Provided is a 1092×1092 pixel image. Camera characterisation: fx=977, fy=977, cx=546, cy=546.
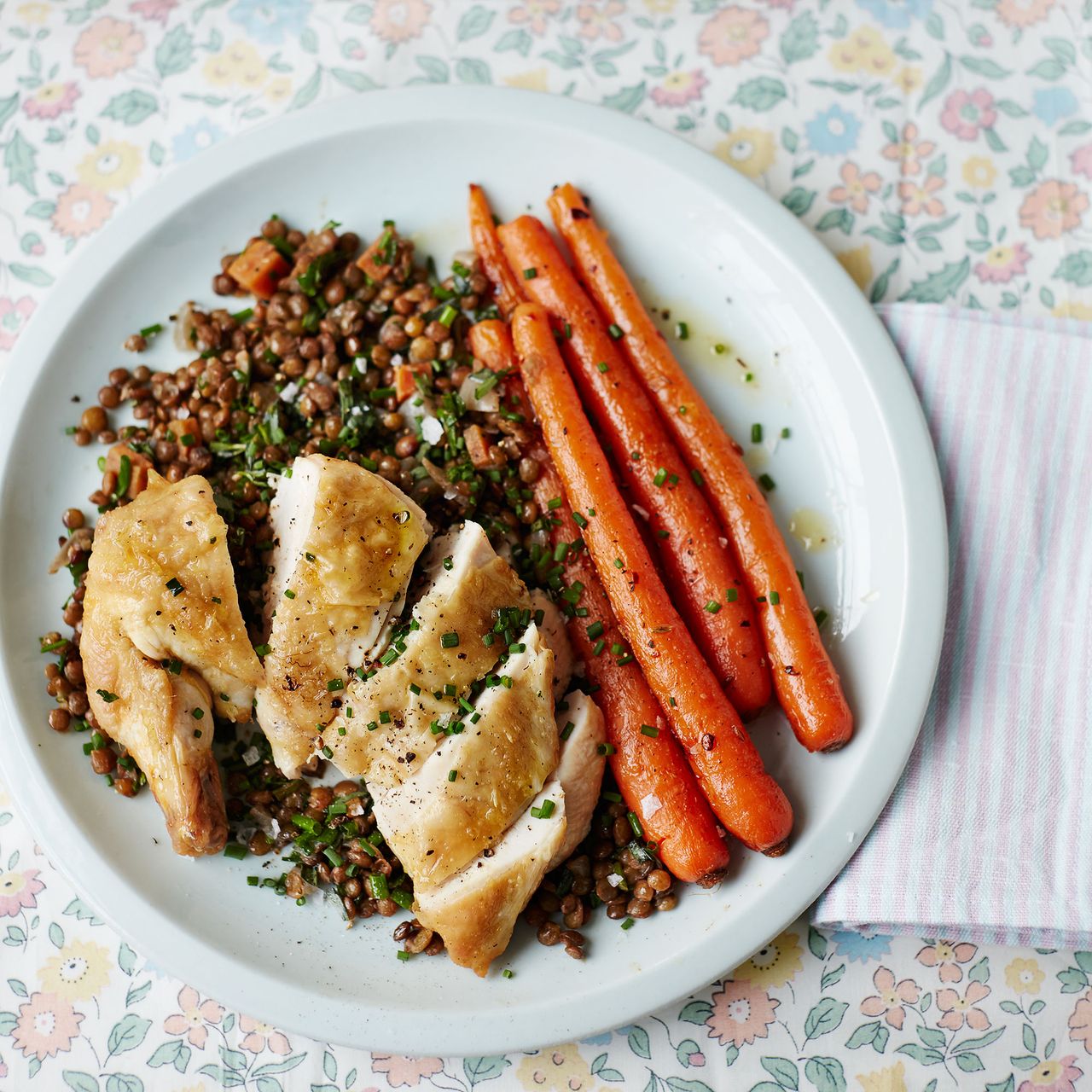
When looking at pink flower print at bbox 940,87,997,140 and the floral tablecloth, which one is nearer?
the floral tablecloth

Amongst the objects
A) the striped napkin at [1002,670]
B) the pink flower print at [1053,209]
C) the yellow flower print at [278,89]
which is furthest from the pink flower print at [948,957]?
the yellow flower print at [278,89]

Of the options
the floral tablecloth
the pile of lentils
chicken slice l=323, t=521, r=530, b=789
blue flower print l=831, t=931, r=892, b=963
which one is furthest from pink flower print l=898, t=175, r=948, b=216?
blue flower print l=831, t=931, r=892, b=963

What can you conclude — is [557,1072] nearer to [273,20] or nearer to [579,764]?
[579,764]

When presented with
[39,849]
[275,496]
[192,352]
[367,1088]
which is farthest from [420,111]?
[367,1088]

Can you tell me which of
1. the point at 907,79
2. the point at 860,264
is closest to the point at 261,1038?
the point at 860,264

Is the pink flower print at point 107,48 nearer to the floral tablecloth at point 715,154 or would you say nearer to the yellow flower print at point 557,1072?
the floral tablecloth at point 715,154

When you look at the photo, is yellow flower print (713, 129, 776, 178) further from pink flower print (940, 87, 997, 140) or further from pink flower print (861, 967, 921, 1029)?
pink flower print (861, 967, 921, 1029)
